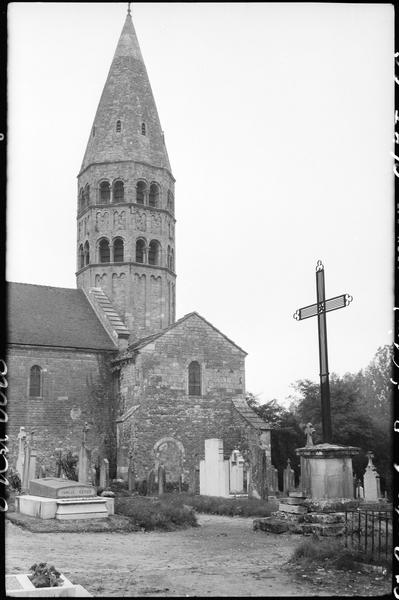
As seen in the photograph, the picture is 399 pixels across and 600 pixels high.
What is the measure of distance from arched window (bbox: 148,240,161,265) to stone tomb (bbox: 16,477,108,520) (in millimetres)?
19901

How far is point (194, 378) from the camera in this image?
27641 mm

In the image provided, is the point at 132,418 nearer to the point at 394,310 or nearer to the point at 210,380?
the point at 210,380

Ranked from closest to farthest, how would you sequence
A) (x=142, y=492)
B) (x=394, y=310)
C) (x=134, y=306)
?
(x=394, y=310), (x=142, y=492), (x=134, y=306)

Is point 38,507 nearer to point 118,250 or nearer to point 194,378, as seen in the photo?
point 194,378

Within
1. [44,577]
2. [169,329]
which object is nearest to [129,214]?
[169,329]

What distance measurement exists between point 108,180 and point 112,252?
4.07 meters

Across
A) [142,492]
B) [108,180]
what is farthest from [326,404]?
[108,180]

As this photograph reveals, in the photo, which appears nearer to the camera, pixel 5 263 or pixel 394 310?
pixel 5 263

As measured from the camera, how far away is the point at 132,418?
84.4ft

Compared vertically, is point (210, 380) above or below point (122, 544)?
above

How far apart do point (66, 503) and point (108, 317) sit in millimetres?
16747

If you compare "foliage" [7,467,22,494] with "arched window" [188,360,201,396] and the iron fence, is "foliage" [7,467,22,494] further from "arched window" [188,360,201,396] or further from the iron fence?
the iron fence

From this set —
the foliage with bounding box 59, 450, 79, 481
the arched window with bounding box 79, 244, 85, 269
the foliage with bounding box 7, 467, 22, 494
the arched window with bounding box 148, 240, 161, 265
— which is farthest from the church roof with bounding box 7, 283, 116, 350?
the foliage with bounding box 7, 467, 22, 494

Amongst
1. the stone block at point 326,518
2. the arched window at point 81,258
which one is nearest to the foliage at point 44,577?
the stone block at point 326,518
